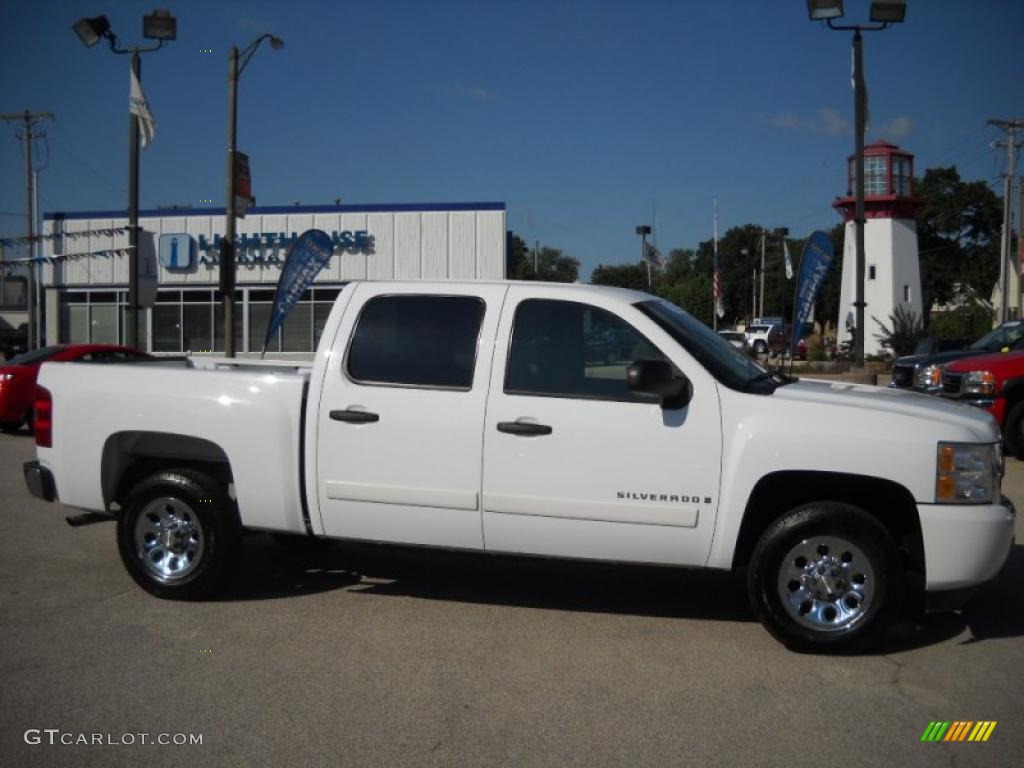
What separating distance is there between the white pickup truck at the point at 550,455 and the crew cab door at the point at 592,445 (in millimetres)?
11

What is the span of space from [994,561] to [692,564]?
1.52m

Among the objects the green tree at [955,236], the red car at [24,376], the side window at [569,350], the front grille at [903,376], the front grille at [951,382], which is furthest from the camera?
the green tree at [955,236]

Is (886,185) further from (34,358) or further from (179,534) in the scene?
(179,534)

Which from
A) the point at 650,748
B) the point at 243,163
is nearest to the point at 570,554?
the point at 650,748

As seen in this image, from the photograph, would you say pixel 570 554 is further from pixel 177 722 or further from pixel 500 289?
pixel 177 722

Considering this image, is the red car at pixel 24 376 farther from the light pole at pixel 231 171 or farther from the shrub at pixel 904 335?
the shrub at pixel 904 335

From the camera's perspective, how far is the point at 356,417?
18.5ft

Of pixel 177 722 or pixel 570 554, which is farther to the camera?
pixel 570 554

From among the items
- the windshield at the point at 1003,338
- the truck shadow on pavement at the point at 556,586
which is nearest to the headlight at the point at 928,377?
the windshield at the point at 1003,338

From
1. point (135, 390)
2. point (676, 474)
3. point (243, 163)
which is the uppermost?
point (243, 163)

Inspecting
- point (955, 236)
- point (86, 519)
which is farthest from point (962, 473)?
point (955, 236)

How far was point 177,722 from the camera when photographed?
171 inches

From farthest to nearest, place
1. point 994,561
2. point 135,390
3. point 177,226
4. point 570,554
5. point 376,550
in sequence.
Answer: point 177,226
point 376,550
point 135,390
point 570,554
point 994,561

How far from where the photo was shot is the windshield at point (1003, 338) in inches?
566
